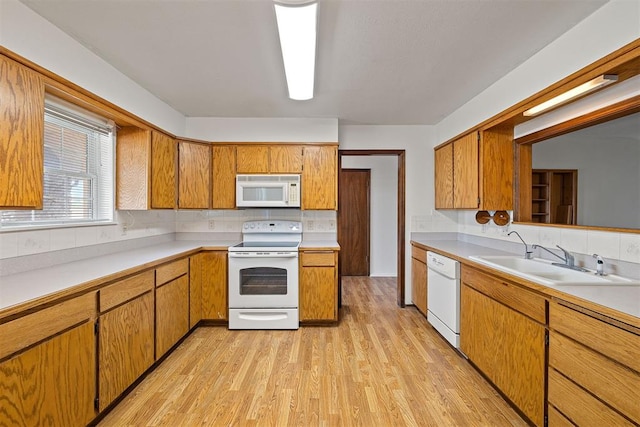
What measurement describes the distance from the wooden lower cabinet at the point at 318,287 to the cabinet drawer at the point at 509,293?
1331 millimetres

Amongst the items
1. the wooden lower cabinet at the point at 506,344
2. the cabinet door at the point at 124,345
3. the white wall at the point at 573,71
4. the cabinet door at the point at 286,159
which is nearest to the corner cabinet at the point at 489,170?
the white wall at the point at 573,71

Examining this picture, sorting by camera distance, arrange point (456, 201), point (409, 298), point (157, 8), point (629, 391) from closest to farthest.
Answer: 1. point (629, 391)
2. point (157, 8)
3. point (456, 201)
4. point (409, 298)

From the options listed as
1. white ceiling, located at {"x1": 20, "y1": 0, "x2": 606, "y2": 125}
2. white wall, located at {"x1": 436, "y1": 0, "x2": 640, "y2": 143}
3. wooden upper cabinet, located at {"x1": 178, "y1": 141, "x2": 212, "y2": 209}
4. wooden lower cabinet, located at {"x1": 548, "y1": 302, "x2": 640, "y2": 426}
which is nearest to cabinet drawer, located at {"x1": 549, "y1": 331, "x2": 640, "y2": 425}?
wooden lower cabinet, located at {"x1": 548, "y1": 302, "x2": 640, "y2": 426}

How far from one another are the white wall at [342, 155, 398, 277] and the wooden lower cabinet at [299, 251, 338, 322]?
7.86 ft

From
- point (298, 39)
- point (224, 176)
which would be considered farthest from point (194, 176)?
point (298, 39)

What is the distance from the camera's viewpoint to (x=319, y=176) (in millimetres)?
3490

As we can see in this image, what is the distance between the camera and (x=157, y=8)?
164 centimetres

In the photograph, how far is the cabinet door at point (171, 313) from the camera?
2393 mm

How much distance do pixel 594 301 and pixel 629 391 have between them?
333 millimetres

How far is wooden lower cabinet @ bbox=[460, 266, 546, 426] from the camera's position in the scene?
1.62 metres

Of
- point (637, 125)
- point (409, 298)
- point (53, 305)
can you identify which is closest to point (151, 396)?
point (53, 305)

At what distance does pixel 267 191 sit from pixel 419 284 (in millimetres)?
2067

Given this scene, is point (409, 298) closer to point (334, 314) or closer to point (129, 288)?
point (334, 314)

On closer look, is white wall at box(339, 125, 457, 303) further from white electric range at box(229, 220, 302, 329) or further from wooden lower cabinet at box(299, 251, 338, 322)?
white electric range at box(229, 220, 302, 329)
